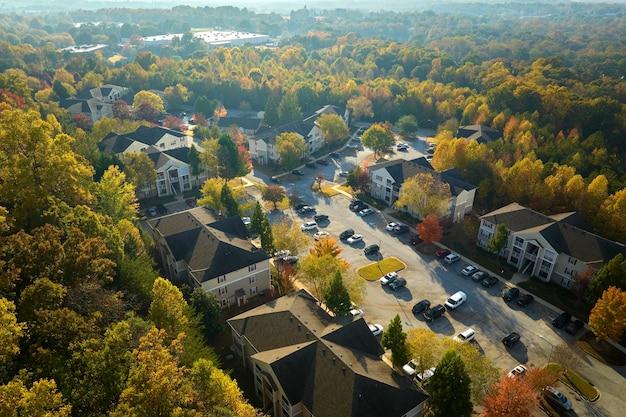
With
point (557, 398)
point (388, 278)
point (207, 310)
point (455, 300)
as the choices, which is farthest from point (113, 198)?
point (557, 398)

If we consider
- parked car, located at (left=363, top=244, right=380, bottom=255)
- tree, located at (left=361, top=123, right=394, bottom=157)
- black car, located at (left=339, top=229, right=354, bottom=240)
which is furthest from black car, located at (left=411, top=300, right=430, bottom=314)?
tree, located at (left=361, top=123, right=394, bottom=157)

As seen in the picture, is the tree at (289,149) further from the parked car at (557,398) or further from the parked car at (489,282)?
the parked car at (557,398)

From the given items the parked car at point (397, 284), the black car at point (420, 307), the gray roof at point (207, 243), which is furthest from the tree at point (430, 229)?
the gray roof at point (207, 243)

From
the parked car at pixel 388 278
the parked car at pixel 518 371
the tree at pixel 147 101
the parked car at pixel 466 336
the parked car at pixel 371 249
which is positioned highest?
the tree at pixel 147 101

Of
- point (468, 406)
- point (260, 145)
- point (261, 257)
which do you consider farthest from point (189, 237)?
point (260, 145)

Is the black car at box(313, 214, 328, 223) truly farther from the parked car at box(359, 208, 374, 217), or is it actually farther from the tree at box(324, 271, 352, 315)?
the tree at box(324, 271, 352, 315)

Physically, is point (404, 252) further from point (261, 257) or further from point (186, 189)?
point (186, 189)
